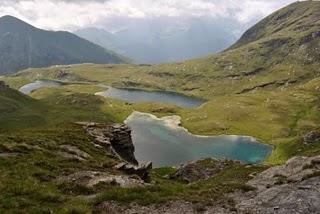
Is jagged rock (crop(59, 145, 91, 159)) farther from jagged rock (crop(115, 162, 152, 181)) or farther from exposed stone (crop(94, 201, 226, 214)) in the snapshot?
exposed stone (crop(94, 201, 226, 214))

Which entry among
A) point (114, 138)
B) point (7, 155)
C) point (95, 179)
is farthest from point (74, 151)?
point (114, 138)

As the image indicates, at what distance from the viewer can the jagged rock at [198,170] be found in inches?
3430

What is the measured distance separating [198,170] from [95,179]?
49817mm

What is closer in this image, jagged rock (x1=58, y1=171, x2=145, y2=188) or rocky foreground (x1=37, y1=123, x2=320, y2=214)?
rocky foreground (x1=37, y1=123, x2=320, y2=214)

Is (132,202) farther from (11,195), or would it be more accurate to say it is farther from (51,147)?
(51,147)

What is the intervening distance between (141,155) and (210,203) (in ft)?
544

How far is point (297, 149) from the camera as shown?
564 feet

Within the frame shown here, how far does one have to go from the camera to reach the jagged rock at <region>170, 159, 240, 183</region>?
8712cm

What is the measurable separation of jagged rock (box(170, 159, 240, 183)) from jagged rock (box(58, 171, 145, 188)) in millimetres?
41875

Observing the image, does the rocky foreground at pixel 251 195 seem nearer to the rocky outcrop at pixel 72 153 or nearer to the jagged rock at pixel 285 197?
the jagged rock at pixel 285 197

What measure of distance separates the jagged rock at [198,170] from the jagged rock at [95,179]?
137ft

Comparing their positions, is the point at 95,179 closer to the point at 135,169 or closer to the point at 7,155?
the point at 7,155

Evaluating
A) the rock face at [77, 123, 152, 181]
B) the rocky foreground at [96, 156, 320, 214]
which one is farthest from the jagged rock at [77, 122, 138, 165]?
the rocky foreground at [96, 156, 320, 214]

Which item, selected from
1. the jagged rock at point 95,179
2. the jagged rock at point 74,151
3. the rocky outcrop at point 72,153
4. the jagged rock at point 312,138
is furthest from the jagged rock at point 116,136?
the jagged rock at point 312,138
